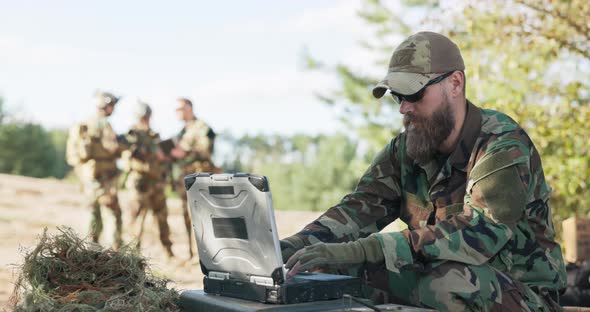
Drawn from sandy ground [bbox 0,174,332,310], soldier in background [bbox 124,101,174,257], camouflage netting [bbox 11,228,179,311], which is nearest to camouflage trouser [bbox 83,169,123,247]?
sandy ground [bbox 0,174,332,310]

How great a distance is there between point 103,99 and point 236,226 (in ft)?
32.0

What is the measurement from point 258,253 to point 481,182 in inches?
34.3

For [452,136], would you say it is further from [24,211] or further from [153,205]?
[24,211]

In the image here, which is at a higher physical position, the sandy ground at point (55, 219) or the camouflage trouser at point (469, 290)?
the camouflage trouser at point (469, 290)

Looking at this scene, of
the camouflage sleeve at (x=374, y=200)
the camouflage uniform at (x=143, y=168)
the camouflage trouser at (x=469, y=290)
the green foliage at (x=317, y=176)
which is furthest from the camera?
the green foliage at (x=317, y=176)

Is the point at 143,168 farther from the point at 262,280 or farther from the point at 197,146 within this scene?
the point at 262,280

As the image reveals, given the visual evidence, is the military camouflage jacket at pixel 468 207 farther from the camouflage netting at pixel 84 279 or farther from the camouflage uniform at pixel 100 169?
the camouflage uniform at pixel 100 169

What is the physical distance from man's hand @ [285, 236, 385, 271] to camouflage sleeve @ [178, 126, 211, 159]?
1011cm

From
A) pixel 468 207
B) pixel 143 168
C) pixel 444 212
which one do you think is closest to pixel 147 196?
pixel 143 168

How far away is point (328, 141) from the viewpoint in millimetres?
40656

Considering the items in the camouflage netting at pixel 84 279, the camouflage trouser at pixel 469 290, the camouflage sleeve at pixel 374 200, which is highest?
the camouflage sleeve at pixel 374 200

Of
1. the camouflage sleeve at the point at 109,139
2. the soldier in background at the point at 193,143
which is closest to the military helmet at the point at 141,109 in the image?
the soldier in background at the point at 193,143

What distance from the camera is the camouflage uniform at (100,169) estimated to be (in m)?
12.3

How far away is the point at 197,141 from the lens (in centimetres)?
1305
